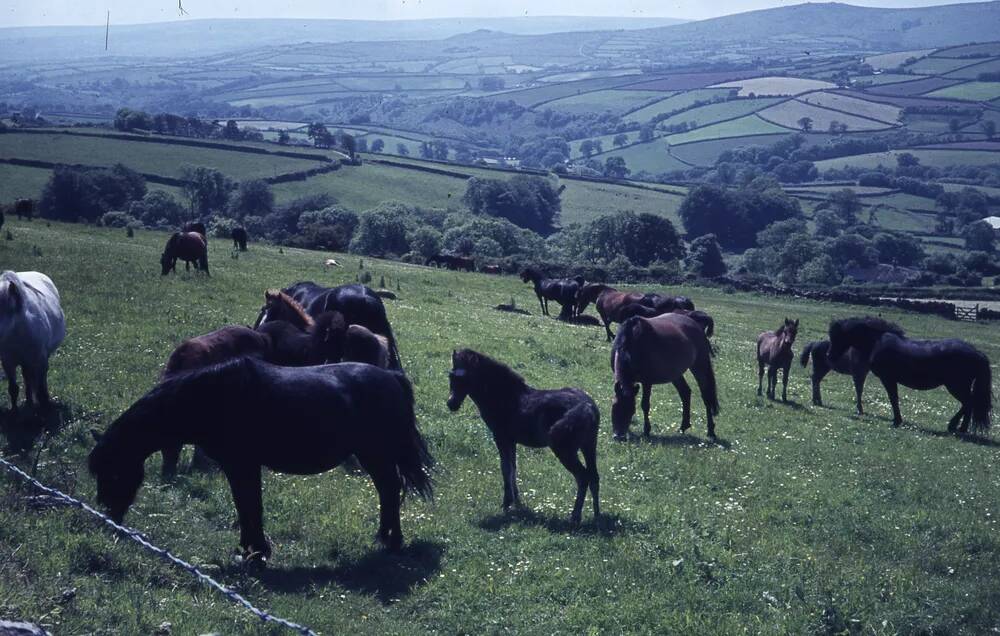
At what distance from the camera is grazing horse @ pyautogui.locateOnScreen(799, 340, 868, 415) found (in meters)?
23.1

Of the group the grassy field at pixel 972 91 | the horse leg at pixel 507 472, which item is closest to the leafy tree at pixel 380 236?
the horse leg at pixel 507 472

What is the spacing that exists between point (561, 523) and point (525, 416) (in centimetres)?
149

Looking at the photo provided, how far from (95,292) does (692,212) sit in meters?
97.1

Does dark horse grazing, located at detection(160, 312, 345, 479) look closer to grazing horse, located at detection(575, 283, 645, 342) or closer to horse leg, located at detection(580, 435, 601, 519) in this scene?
horse leg, located at detection(580, 435, 601, 519)

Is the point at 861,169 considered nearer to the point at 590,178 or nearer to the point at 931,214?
the point at 931,214

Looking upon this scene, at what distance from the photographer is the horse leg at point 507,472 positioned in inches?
473

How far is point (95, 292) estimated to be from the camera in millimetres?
22594

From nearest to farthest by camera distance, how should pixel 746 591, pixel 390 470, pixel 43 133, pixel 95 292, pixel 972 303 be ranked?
1. pixel 746 591
2. pixel 390 470
3. pixel 95 292
4. pixel 972 303
5. pixel 43 133

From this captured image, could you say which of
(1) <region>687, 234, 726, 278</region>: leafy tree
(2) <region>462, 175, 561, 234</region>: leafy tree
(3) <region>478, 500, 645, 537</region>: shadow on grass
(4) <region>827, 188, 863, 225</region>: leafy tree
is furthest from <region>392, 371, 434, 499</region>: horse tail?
(4) <region>827, 188, 863, 225</region>: leafy tree

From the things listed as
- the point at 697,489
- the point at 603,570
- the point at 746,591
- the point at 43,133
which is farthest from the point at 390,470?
the point at 43,133

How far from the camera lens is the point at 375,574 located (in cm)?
952

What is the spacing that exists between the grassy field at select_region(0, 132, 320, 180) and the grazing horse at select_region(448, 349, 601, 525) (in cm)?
8581

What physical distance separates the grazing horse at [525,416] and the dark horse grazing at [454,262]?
4658 centimetres

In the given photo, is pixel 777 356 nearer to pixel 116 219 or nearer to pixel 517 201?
pixel 116 219
